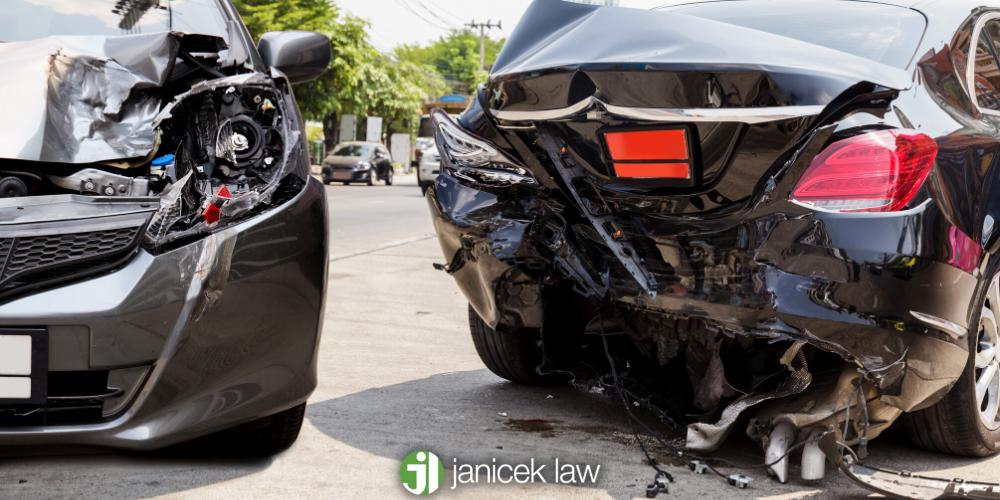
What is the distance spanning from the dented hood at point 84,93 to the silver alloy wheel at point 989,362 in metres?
2.62

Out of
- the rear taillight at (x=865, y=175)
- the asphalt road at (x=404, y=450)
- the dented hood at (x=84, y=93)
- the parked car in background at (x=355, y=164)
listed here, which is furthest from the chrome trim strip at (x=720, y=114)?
the parked car in background at (x=355, y=164)

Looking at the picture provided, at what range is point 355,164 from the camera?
3434 centimetres

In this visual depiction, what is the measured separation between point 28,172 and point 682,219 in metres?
1.85

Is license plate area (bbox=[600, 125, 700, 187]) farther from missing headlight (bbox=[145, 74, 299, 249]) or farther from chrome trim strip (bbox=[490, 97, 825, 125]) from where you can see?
missing headlight (bbox=[145, 74, 299, 249])

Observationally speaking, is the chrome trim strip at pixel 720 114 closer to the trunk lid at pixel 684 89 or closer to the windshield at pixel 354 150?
the trunk lid at pixel 684 89

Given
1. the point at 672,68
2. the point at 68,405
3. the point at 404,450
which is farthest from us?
the point at 404,450

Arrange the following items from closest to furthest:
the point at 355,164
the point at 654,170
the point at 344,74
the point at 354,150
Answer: the point at 654,170 < the point at 355,164 < the point at 354,150 < the point at 344,74

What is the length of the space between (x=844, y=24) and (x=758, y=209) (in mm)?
917

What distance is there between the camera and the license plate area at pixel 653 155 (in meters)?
3.19

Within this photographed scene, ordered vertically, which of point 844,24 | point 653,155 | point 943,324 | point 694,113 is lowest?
point 943,324

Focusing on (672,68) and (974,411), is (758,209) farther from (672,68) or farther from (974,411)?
(974,411)

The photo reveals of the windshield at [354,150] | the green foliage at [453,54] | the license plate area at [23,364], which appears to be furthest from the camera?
the green foliage at [453,54]

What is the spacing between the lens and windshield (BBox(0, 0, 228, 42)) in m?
3.82

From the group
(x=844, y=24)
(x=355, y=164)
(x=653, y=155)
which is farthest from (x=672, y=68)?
(x=355, y=164)
